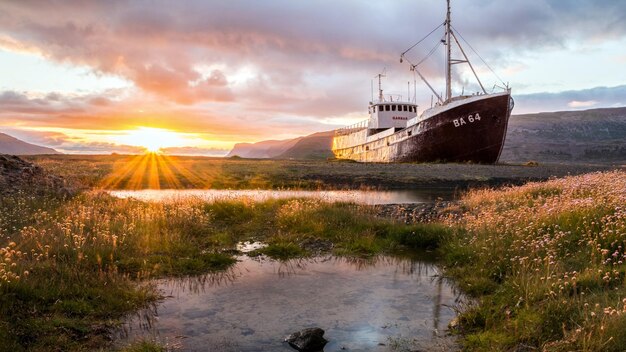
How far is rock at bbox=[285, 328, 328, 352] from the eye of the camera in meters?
6.85

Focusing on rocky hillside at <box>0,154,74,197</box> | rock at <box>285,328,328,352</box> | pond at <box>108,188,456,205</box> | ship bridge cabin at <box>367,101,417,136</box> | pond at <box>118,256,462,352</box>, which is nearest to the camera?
rock at <box>285,328,328,352</box>

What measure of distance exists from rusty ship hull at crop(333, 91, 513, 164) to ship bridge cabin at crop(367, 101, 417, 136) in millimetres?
8186

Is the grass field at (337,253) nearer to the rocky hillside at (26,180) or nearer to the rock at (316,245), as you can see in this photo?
the rock at (316,245)

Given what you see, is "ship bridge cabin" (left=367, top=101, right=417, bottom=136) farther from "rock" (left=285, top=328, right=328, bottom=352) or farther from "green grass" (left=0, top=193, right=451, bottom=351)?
"rock" (left=285, top=328, right=328, bottom=352)

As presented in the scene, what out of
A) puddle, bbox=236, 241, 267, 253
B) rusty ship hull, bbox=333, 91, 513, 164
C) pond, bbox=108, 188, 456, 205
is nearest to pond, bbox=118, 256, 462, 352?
puddle, bbox=236, 241, 267, 253

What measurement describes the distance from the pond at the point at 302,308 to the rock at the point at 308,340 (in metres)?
0.15

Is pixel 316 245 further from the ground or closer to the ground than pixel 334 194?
closer to the ground

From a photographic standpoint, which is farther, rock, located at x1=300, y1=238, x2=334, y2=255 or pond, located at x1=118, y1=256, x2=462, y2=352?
rock, located at x1=300, y1=238, x2=334, y2=255

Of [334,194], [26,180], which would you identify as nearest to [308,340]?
[26,180]

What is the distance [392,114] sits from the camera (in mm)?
68688

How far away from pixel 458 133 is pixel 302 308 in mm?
47603

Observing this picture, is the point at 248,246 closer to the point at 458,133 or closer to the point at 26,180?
the point at 26,180

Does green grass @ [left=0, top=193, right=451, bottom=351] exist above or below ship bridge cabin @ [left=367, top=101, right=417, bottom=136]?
below

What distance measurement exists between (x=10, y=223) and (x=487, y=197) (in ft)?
61.9
